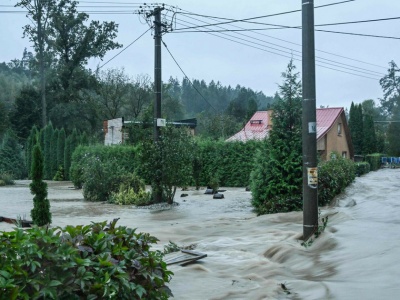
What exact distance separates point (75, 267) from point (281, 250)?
18.3 feet

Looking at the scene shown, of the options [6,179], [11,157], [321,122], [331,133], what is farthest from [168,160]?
[11,157]

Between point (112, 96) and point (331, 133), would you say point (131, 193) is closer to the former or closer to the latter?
point (331, 133)

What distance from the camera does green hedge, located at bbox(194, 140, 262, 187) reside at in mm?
28859

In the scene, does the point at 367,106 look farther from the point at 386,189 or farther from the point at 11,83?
the point at 386,189

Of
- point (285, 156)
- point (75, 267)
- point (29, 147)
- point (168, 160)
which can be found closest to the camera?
point (75, 267)

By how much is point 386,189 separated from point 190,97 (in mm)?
89323

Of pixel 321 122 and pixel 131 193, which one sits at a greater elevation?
pixel 321 122

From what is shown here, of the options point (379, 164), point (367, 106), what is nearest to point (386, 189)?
point (379, 164)

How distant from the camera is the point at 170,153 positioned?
18.8 metres

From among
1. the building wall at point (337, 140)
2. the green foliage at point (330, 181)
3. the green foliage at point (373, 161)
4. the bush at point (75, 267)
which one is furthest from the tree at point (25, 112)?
the bush at point (75, 267)

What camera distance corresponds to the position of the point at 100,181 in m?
22.2

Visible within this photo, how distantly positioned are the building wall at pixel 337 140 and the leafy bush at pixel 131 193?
814 inches

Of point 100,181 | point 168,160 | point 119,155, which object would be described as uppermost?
point 119,155

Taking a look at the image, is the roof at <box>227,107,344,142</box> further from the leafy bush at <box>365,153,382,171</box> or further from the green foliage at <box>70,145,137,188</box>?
the green foliage at <box>70,145,137,188</box>
